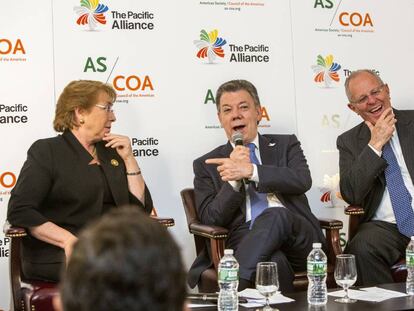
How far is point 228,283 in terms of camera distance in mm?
Result: 2527

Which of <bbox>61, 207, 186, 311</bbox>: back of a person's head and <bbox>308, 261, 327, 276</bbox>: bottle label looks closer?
<bbox>61, 207, 186, 311</bbox>: back of a person's head

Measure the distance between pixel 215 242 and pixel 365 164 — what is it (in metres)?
1.01

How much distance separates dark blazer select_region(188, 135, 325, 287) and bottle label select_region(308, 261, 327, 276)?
2.69 ft

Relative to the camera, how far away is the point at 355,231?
382 cm

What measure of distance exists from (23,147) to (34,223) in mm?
967

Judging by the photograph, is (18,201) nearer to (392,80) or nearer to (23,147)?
(23,147)

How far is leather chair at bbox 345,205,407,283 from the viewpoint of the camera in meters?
3.47

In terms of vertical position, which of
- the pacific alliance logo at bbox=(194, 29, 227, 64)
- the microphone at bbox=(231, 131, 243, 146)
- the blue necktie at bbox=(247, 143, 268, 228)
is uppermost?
the pacific alliance logo at bbox=(194, 29, 227, 64)

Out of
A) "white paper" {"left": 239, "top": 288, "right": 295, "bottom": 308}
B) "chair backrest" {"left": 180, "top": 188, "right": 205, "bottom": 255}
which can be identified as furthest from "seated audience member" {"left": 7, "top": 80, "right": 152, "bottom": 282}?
"white paper" {"left": 239, "top": 288, "right": 295, "bottom": 308}

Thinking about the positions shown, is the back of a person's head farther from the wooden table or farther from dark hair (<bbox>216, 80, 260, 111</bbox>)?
dark hair (<bbox>216, 80, 260, 111</bbox>)

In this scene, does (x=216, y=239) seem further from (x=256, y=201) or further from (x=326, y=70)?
(x=326, y=70)

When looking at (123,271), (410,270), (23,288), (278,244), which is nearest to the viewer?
(123,271)

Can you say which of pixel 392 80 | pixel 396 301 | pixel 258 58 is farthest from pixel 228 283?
pixel 392 80

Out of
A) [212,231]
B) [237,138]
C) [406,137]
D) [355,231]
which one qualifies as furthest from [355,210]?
[212,231]
